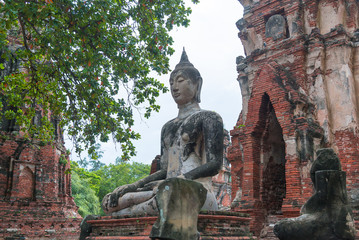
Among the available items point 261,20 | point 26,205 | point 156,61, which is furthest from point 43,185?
point 261,20

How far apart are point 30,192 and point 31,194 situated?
76 millimetres

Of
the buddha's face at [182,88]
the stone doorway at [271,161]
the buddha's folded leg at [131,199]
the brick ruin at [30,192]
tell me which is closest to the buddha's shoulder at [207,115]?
the buddha's face at [182,88]

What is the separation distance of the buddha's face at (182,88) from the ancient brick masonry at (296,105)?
4.86 m

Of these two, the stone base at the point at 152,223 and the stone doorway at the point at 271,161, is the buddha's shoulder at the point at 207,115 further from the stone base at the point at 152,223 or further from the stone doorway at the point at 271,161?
the stone doorway at the point at 271,161

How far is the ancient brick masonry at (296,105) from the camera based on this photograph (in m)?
9.21

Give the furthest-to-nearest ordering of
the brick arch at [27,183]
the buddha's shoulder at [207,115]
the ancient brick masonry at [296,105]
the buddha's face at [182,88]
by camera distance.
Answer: the brick arch at [27,183] → the ancient brick masonry at [296,105] → the buddha's face at [182,88] → the buddha's shoulder at [207,115]

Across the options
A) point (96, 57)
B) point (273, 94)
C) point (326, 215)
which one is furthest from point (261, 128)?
point (326, 215)

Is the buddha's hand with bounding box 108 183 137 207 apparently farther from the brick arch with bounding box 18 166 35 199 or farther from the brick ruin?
the brick arch with bounding box 18 166 35 199

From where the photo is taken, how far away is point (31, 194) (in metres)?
12.7

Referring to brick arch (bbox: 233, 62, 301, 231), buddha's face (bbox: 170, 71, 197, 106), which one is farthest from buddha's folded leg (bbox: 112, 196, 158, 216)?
brick arch (bbox: 233, 62, 301, 231)

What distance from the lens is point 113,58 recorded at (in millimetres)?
7449

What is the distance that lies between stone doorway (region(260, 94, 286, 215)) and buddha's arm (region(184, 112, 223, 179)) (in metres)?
5.83

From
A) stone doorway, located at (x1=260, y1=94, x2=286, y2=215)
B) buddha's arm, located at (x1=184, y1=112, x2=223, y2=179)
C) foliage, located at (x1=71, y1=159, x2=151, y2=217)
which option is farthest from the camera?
foliage, located at (x1=71, y1=159, x2=151, y2=217)

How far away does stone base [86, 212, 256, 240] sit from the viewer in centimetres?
368
